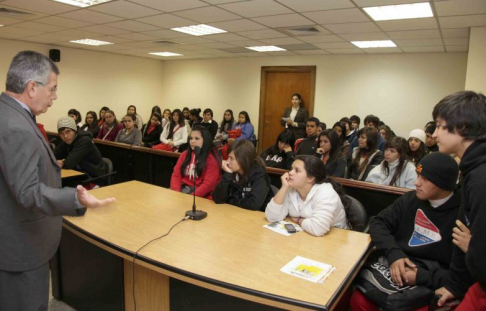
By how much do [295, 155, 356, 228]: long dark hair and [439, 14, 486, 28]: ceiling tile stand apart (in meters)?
3.21

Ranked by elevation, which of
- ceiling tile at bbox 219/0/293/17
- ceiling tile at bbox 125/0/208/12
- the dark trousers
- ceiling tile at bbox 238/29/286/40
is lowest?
the dark trousers

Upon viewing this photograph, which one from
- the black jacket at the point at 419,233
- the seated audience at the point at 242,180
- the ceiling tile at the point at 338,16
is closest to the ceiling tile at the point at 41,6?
the ceiling tile at the point at 338,16

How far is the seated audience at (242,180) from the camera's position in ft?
8.31

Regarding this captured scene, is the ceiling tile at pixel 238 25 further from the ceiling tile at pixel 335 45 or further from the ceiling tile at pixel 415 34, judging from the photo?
the ceiling tile at pixel 415 34

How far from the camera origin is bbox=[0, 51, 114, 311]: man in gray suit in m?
1.28

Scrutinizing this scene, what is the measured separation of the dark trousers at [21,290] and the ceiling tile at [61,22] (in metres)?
4.70

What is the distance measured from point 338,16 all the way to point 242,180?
278 cm

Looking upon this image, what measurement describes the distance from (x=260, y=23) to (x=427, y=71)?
400 centimetres

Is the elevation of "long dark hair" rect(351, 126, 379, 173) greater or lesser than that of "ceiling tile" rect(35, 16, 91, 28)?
lesser

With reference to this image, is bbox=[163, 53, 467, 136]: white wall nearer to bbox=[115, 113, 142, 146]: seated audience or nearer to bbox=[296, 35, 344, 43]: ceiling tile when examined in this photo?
bbox=[296, 35, 344, 43]: ceiling tile

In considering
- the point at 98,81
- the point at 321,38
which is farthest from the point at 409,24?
the point at 98,81

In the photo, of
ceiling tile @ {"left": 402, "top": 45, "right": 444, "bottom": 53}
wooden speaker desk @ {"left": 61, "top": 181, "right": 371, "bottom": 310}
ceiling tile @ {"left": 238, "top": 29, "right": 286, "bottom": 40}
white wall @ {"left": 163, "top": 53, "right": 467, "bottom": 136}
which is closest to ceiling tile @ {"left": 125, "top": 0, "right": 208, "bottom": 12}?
ceiling tile @ {"left": 238, "top": 29, "right": 286, "bottom": 40}

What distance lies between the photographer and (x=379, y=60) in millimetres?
7137

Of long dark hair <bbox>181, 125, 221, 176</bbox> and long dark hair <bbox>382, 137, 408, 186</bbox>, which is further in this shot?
long dark hair <bbox>382, 137, 408, 186</bbox>
